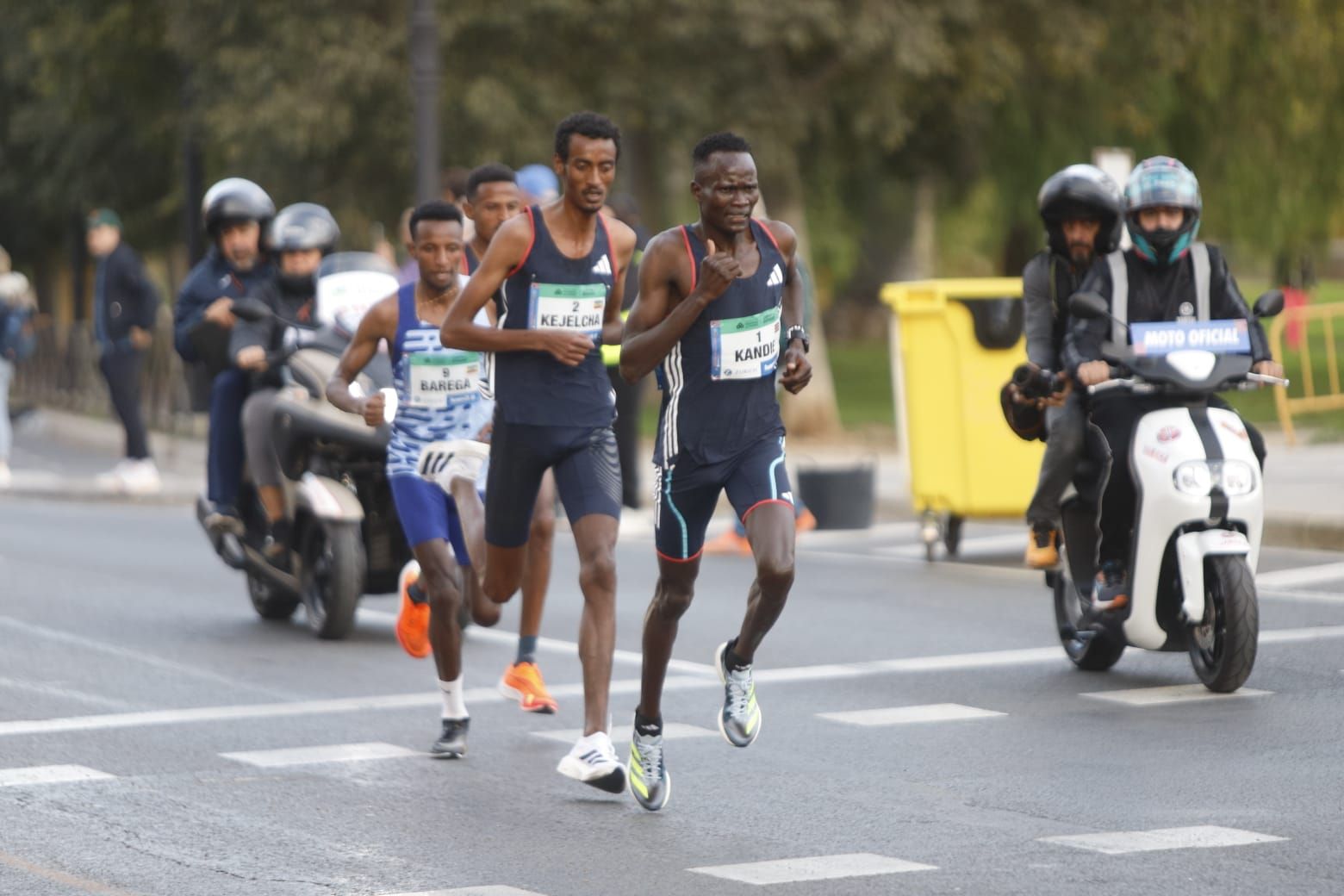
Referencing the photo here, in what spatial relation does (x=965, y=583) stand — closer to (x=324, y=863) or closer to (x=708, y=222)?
(x=708, y=222)

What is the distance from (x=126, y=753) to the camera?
843cm

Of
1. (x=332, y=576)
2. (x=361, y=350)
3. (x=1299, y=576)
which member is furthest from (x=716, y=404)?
(x=1299, y=576)

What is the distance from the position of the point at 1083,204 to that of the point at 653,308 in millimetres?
3156

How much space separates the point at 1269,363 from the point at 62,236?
41627 millimetres

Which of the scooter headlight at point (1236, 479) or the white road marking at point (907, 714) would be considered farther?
the scooter headlight at point (1236, 479)

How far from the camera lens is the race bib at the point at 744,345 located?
734cm

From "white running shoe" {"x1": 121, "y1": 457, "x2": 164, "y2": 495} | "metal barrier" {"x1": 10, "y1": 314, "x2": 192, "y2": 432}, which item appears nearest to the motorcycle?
"white running shoe" {"x1": 121, "y1": 457, "x2": 164, "y2": 495}

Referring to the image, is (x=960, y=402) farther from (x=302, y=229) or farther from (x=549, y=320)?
(x=549, y=320)

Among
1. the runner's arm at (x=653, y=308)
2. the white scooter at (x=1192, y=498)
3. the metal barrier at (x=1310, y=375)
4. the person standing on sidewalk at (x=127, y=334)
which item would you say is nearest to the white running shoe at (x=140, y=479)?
the person standing on sidewalk at (x=127, y=334)

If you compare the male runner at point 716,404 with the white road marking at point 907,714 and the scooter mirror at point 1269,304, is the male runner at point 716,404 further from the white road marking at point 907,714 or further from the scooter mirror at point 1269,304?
the scooter mirror at point 1269,304

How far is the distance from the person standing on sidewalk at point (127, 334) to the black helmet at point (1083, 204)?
11.4m

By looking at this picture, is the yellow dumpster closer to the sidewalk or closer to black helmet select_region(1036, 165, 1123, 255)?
the sidewalk

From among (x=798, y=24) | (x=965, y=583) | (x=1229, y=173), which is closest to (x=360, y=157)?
(x=798, y=24)

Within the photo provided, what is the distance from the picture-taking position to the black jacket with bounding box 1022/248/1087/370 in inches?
392
